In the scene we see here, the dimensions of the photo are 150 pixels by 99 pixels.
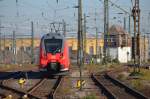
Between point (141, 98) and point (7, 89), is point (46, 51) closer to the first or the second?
point (7, 89)

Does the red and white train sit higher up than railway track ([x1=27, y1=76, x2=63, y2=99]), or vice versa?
the red and white train

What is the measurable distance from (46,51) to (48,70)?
1.24m

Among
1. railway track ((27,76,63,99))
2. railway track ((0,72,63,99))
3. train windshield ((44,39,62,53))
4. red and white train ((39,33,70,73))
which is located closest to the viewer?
railway track ((0,72,63,99))

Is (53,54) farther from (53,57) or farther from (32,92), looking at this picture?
(32,92)

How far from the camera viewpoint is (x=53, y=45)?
3064 cm

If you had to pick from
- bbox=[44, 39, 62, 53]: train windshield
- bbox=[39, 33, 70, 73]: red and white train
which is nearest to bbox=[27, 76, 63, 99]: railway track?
bbox=[39, 33, 70, 73]: red and white train

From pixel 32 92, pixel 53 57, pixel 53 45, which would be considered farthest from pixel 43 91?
pixel 53 45

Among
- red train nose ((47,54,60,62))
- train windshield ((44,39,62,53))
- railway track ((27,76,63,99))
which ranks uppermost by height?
train windshield ((44,39,62,53))

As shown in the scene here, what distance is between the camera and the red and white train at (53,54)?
3052 centimetres

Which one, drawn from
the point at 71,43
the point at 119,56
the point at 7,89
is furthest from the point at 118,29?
the point at 7,89

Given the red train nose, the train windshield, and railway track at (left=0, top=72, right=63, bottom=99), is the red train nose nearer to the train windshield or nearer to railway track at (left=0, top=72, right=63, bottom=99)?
the train windshield

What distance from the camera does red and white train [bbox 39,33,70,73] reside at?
30516 mm

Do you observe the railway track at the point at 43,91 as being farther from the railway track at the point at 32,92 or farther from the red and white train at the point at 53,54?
the red and white train at the point at 53,54

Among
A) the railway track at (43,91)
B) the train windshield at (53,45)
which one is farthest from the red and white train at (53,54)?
the railway track at (43,91)
